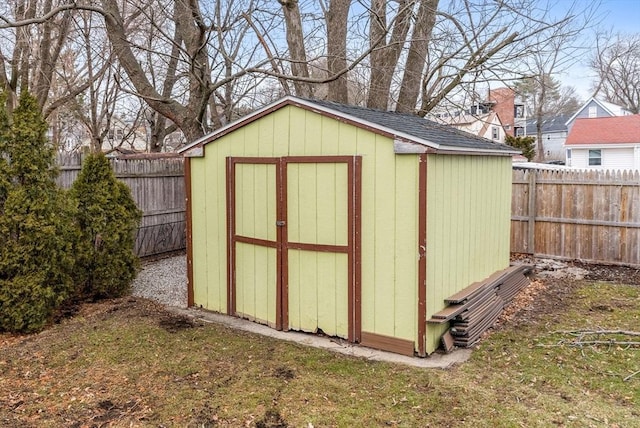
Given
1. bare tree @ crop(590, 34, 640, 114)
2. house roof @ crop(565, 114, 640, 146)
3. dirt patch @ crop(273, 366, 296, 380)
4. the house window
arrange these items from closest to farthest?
dirt patch @ crop(273, 366, 296, 380), house roof @ crop(565, 114, 640, 146), the house window, bare tree @ crop(590, 34, 640, 114)

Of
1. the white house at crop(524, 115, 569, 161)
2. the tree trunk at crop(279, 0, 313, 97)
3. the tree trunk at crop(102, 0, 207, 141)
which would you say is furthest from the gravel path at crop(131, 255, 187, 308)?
the white house at crop(524, 115, 569, 161)

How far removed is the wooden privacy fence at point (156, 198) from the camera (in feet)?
28.7

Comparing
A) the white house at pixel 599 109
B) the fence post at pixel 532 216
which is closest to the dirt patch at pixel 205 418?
the fence post at pixel 532 216

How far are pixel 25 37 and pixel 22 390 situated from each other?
29.8 ft

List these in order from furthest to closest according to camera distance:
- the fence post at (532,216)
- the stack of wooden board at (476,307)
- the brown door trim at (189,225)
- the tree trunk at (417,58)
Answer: the fence post at (532,216) < the tree trunk at (417,58) < the brown door trim at (189,225) < the stack of wooden board at (476,307)

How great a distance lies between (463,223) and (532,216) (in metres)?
4.28

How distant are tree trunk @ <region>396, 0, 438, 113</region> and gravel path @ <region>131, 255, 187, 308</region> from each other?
473 centimetres

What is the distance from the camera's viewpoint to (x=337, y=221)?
5.06 metres

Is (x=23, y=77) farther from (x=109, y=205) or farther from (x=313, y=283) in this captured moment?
(x=313, y=283)

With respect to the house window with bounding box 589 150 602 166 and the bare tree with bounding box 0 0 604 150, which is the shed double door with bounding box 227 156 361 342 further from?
the house window with bounding box 589 150 602 166

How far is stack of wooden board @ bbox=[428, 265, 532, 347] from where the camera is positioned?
494 centimetres

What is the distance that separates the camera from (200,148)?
238 inches

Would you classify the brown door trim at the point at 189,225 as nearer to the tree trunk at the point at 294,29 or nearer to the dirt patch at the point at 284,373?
the dirt patch at the point at 284,373

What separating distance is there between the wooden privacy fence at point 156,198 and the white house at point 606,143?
1873cm
